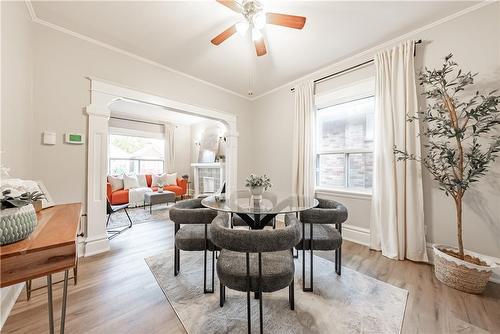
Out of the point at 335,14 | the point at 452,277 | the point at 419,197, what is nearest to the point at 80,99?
the point at 335,14

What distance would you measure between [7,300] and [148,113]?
530 centimetres

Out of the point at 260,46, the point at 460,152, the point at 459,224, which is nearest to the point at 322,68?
the point at 260,46

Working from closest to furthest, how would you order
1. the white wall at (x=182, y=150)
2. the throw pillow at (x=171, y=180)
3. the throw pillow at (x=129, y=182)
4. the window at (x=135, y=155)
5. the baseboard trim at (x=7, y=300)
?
the baseboard trim at (x=7, y=300), the throw pillow at (x=129, y=182), the window at (x=135, y=155), the throw pillow at (x=171, y=180), the white wall at (x=182, y=150)

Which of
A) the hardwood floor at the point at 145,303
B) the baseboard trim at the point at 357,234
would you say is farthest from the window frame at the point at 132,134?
the baseboard trim at the point at 357,234

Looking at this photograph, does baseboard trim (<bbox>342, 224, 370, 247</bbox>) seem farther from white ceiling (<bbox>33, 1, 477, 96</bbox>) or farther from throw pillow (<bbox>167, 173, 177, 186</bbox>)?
throw pillow (<bbox>167, 173, 177, 186</bbox>)

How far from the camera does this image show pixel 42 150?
2.10 meters

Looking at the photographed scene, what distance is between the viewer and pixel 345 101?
2867mm

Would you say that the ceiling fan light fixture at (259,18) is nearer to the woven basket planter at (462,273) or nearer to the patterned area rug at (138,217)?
the woven basket planter at (462,273)

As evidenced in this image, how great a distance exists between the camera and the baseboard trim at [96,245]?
2.30 metres

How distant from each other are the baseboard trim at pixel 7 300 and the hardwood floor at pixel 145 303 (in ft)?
0.11

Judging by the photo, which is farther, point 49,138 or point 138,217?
point 138,217

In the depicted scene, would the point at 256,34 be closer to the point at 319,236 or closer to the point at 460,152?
the point at 319,236

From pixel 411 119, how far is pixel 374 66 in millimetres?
946

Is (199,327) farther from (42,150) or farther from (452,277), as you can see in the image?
(42,150)
